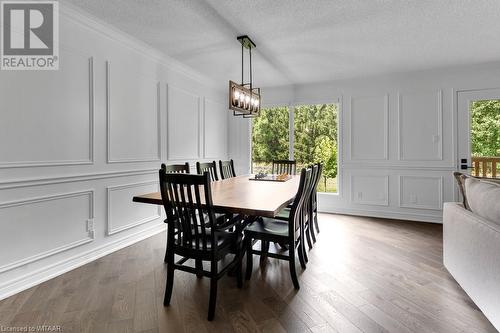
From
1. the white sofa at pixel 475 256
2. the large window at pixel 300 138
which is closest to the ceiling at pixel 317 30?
the large window at pixel 300 138

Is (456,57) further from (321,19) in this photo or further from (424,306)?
(424,306)

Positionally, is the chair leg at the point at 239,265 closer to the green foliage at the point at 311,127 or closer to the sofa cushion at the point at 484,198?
the sofa cushion at the point at 484,198

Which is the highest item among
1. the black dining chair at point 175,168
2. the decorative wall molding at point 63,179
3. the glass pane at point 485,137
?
the glass pane at point 485,137

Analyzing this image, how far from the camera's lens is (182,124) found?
421 centimetres

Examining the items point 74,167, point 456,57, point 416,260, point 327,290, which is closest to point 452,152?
point 456,57

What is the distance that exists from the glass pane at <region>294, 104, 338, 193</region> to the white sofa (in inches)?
108

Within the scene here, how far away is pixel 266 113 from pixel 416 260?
12.2 feet

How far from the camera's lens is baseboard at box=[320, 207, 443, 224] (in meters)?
4.28

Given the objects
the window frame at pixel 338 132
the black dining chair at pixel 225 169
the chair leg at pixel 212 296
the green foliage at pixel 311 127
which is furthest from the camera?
the green foliage at pixel 311 127

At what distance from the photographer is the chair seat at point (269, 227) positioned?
89.5 inches

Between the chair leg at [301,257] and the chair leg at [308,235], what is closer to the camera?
the chair leg at [301,257]

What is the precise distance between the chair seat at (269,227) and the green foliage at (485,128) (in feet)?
11.9

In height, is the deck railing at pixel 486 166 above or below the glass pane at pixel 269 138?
below

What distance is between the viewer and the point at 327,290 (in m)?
2.17
